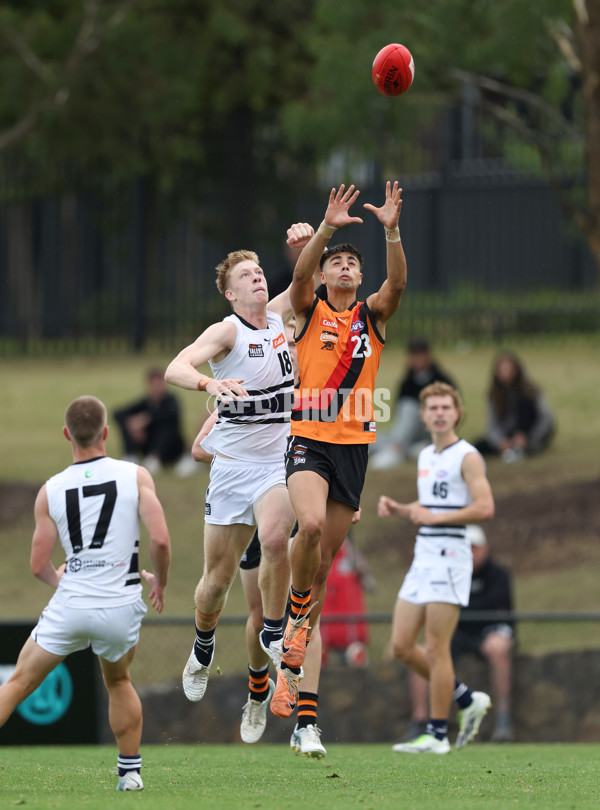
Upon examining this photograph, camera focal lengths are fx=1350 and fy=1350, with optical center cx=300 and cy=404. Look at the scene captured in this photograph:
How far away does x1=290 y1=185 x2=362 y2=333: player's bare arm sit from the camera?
813 centimetres

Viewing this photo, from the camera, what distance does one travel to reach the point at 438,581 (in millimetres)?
10367

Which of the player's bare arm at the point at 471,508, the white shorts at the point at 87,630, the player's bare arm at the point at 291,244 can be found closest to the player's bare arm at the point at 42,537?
the white shorts at the point at 87,630

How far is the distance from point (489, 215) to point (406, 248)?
1.44m

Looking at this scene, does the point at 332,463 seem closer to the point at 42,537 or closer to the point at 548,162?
the point at 42,537

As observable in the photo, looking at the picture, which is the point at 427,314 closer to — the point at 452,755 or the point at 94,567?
the point at 452,755

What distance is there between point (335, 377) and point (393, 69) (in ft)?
6.98

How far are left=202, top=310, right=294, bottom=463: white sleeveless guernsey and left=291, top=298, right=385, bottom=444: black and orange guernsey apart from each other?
0.99ft

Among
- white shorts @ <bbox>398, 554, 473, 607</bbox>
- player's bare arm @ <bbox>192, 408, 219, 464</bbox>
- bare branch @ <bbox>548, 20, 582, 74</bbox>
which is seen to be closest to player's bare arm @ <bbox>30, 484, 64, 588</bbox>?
player's bare arm @ <bbox>192, 408, 219, 464</bbox>

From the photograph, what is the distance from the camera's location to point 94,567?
736cm

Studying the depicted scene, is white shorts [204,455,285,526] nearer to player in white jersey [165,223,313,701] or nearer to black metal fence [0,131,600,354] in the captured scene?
player in white jersey [165,223,313,701]

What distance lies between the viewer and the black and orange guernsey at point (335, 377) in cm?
839

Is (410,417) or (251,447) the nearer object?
(251,447)

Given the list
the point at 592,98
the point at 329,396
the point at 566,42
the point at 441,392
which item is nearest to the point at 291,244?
the point at 329,396

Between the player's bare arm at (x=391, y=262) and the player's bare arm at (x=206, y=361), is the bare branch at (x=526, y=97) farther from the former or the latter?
the player's bare arm at (x=206, y=361)
